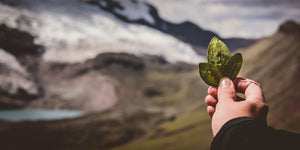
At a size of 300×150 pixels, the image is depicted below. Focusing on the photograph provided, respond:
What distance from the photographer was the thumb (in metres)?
3.17

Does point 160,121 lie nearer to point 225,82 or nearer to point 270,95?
point 270,95

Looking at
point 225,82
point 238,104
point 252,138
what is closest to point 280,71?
point 225,82

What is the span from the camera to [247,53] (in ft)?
593

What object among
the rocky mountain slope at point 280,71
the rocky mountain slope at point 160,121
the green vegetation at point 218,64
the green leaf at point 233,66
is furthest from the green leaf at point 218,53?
the rocky mountain slope at point 160,121

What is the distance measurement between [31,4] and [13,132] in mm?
101580

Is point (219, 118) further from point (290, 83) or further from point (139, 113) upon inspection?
point (139, 113)

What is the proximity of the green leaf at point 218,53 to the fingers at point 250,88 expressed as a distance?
356 millimetres

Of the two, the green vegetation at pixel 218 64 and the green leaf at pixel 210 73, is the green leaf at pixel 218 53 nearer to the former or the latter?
the green vegetation at pixel 218 64

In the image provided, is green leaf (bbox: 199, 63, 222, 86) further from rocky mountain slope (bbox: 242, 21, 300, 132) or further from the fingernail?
rocky mountain slope (bbox: 242, 21, 300, 132)

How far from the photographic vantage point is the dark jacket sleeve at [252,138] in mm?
2387

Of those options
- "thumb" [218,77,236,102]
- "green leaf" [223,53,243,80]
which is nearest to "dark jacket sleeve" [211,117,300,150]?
"thumb" [218,77,236,102]

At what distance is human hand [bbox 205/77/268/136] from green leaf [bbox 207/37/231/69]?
360 millimetres

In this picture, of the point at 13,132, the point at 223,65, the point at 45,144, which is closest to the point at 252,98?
the point at 223,65

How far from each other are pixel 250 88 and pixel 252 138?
3.34ft
